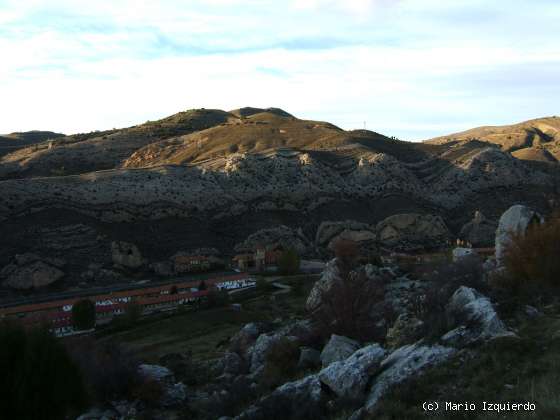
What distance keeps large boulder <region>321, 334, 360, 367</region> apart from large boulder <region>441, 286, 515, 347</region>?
491 cm

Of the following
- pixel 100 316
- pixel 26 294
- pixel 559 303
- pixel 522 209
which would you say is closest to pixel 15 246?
pixel 26 294

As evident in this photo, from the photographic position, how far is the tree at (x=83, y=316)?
4597cm

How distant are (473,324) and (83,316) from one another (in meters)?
39.2

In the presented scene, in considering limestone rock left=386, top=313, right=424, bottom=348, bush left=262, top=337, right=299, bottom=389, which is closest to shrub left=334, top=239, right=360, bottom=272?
limestone rock left=386, top=313, right=424, bottom=348

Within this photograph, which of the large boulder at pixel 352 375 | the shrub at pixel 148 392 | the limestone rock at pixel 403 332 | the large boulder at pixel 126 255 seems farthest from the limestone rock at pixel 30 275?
the large boulder at pixel 352 375

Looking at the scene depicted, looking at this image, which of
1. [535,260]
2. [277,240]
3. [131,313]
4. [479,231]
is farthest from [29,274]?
[479,231]

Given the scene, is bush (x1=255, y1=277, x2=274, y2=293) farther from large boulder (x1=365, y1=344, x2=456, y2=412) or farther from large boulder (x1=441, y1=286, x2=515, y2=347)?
large boulder (x1=365, y1=344, x2=456, y2=412)

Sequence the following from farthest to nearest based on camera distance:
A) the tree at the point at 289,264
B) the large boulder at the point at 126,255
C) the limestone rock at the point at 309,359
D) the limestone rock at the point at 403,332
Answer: the large boulder at the point at 126,255, the tree at the point at 289,264, the limestone rock at the point at 309,359, the limestone rock at the point at 403,332

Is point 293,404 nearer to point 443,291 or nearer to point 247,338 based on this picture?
point 443,291

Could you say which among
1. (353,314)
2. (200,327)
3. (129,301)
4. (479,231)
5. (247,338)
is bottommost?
(200,327)

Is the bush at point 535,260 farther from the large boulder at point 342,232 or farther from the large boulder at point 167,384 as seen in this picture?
the large boulder at point 342,232

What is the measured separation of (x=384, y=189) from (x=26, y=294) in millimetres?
58063

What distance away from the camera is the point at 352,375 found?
1346 centimetres

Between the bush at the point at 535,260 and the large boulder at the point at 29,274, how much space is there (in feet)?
164
